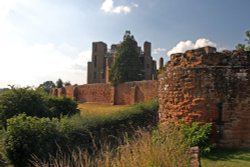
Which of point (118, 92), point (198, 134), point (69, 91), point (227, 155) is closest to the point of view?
point (227, 155)

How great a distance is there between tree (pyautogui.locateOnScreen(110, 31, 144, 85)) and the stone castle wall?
80.6 inches

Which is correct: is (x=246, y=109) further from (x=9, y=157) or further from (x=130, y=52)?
(x=130, y=52)

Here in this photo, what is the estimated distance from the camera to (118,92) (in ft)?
126

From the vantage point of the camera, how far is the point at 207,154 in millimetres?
8352

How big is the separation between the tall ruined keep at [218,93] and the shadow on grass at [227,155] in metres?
0.23

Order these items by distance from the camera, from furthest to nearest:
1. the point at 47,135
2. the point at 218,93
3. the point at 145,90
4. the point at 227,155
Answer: the point at 145,90, the point at 47,135, the point at 218,93, the point at 227,155

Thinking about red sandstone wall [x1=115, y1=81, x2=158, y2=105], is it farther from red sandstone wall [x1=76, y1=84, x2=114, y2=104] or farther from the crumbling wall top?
the crumbling wall top

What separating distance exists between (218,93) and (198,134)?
1.33m

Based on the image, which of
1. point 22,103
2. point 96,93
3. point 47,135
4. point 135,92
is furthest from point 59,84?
point 47,135

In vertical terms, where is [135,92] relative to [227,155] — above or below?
above

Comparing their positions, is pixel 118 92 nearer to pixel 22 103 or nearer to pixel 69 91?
pixel 69 91

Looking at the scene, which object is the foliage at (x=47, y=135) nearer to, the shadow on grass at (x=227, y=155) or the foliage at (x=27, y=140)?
the foliage at (x=27, y=140)

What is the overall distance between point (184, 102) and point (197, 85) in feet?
2.24

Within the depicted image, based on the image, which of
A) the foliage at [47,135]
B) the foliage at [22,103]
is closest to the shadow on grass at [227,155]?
the foliage at [47,135]
